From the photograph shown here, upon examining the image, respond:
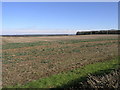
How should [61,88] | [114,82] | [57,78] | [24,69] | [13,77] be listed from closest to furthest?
[114,82], [61,88], [57,78], [13,77], [24,69]

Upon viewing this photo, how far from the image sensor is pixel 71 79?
34.2 ft

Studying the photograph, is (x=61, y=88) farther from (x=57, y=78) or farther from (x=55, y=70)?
(x=55, y=70)

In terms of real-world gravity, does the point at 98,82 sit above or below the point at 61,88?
above

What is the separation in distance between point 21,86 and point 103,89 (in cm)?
528

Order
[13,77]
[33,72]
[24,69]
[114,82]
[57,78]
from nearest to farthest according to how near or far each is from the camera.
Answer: [114,82] → [57,78] → [13,77] → [33,72] → [24,69]

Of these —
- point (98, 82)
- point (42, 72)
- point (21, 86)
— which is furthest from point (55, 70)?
point (98, 82)

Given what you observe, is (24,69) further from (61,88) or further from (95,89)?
(95,89)

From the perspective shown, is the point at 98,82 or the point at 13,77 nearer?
the point at 98,82

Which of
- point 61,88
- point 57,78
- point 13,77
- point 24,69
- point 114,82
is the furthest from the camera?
point 24,69

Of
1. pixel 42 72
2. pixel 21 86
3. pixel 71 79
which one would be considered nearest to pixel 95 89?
pixel 71 79

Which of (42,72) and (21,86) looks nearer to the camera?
(21,86)

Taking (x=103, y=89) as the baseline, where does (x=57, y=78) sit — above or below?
below

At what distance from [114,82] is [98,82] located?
53cm

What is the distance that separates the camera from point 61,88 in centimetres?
927
